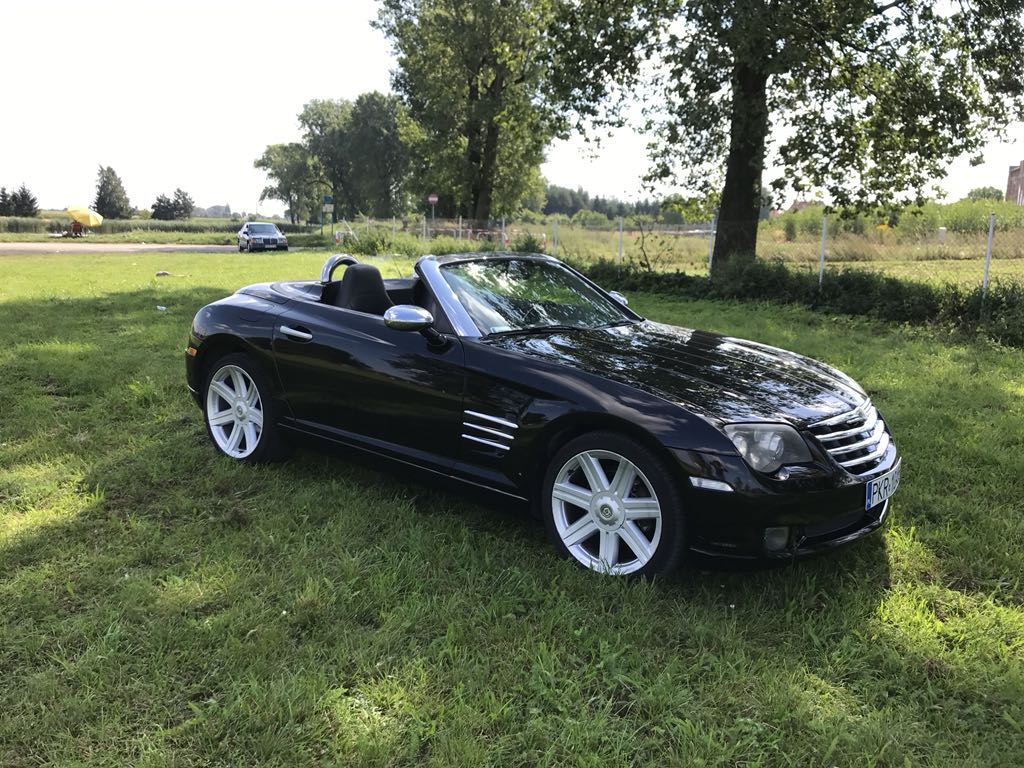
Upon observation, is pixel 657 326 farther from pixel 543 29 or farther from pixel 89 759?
pixel 543 29

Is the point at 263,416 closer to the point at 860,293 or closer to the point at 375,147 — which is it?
the point at 860,293

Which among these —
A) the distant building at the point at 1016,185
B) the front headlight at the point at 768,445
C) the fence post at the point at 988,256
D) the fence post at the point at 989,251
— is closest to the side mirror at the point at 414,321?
the front headlight at the point at 768,445

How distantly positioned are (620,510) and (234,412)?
258cm

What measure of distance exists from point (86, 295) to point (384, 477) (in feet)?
32.8

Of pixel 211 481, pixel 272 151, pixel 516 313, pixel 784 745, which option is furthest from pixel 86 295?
pixel 272 151

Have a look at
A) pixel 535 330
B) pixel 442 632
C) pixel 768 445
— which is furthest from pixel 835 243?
pixel 442 632

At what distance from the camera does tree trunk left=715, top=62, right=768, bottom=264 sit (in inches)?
507

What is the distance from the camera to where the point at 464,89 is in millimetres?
32438

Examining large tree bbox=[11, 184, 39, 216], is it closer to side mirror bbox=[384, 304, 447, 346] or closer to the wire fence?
the wire fence

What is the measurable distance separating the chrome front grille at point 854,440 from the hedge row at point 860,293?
6.96 metres

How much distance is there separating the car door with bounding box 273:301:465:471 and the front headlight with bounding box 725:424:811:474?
1258 millimetres

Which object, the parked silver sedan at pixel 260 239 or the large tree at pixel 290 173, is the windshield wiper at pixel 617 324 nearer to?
the parked silver sedan at pixel 260 239

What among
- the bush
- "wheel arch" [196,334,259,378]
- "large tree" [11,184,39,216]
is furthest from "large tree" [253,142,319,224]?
"wheel arch" [196,334,259,378]

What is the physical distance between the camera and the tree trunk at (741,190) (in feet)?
42.3
